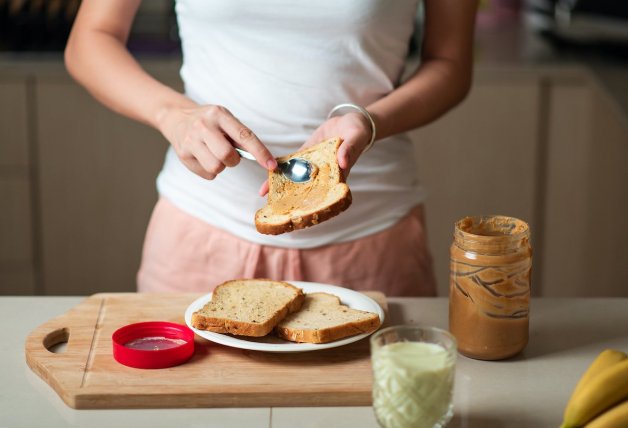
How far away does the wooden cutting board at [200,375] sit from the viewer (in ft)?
3.37

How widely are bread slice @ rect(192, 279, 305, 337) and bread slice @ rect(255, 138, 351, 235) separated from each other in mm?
91

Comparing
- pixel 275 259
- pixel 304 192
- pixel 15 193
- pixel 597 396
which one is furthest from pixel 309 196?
pixel 15 193

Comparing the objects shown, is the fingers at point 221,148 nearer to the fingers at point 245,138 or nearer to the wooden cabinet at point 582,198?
the fingers at point 245,138

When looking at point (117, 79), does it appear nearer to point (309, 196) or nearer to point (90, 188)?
point (309, 196)

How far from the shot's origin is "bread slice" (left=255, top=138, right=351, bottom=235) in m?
1.15

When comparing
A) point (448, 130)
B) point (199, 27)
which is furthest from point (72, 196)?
point (199, 27)

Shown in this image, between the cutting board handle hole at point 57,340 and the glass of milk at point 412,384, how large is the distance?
44 centimetres

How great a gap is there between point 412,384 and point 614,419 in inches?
7.6

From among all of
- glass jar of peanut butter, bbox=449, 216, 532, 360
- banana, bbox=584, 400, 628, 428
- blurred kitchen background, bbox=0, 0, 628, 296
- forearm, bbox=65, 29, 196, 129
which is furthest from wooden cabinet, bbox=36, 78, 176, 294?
banana, bbox=584, 400, 628, 428

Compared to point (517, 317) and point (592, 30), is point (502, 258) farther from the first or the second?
point (592, 30)

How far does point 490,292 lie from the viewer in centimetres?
109

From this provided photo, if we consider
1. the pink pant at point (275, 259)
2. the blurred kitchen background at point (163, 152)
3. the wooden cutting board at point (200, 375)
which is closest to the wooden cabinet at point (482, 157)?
the blurred kitchen background at point (163, 152)

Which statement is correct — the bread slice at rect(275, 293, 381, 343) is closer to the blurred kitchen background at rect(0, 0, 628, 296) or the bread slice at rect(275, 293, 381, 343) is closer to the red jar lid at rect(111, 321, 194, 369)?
the red jar lid at rect(111, 321, 194, 369)

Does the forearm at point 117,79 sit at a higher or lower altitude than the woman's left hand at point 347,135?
higher
